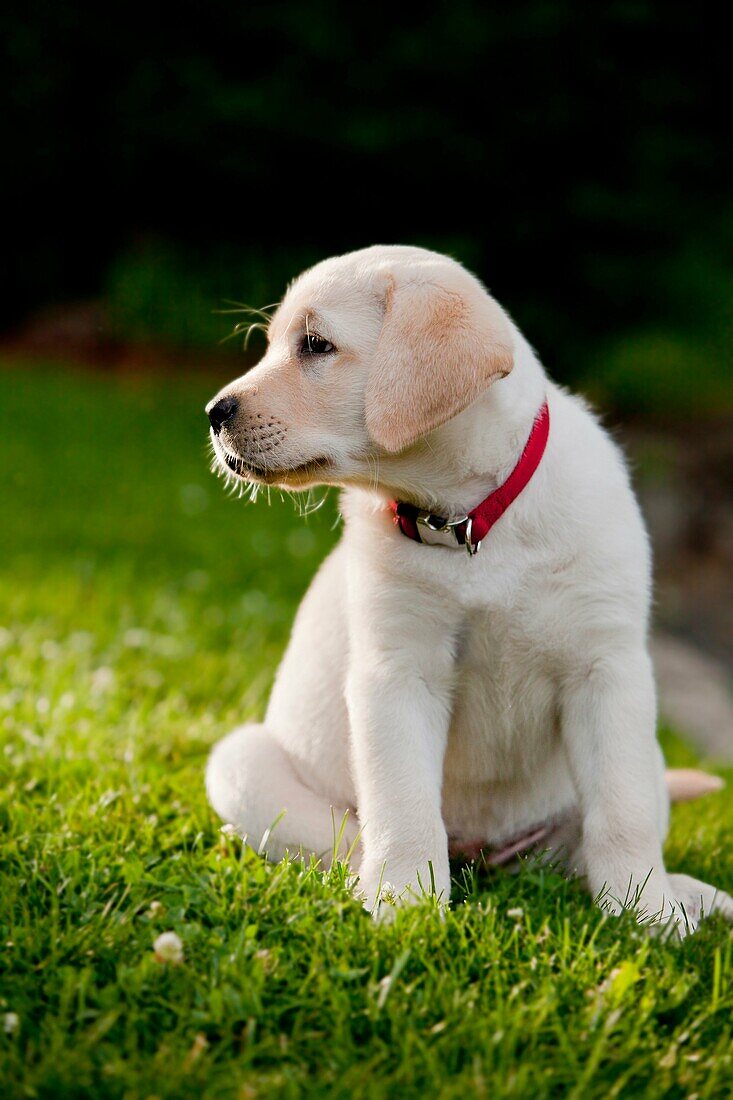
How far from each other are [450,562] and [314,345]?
1.89 ft

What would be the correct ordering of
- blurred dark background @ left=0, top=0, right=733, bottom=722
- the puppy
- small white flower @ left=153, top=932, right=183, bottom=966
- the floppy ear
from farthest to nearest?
blurred dark background @ left=0, top=0, right=733, bottom=722 → the puppy → the floppy ear → small white flower @ left=153, top=932, right=183, bottom=966

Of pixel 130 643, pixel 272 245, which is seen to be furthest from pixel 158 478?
pixel 272 245

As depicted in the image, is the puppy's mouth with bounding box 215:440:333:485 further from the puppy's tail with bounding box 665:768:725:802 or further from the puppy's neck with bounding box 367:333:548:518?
the puppy's tail with bounding box 665:768:725:802

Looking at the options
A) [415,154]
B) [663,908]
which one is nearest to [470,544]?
[663,908]

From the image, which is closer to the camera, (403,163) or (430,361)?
(430,361)

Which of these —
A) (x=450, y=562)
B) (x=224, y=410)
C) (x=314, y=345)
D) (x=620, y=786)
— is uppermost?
(x=314, y=345)

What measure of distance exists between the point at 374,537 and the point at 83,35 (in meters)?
13.3

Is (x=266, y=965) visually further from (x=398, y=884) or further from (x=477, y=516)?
(x=477, y=516)

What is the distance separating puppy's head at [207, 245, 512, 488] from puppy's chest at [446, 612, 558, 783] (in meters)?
0.45

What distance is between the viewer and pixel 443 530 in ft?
9.34

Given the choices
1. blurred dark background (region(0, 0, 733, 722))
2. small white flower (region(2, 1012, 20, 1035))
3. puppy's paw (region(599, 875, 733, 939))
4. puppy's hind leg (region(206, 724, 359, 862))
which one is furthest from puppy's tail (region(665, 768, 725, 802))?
blurred dark background (region(0, 0, 733, 722))

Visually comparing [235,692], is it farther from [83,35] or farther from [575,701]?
[83,35]

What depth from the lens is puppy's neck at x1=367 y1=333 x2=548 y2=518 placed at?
283 cm

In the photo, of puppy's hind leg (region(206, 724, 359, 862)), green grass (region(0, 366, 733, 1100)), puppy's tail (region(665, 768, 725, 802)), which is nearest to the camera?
green grass (region(0, 366, 733, 1100))
